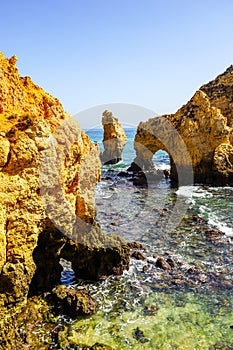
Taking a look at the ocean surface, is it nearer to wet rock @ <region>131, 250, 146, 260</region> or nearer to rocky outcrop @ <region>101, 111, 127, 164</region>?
wet rock @ <region>131, 250, 146, 260</region>

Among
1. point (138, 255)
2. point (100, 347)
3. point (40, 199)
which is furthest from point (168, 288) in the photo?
point (40, 199)

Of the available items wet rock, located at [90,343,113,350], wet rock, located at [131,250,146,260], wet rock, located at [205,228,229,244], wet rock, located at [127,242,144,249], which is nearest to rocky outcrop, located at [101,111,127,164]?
wet rock, located at [205,228,229,244]

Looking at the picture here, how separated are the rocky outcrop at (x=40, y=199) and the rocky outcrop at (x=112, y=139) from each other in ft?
151

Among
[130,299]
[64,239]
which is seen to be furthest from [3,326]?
[130,299]

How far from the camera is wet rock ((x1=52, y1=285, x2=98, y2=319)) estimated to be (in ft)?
36.8

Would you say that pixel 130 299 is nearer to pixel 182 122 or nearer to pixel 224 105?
pixel 182 122

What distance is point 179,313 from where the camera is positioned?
1162cm

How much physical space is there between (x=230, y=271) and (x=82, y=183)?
28.7ft

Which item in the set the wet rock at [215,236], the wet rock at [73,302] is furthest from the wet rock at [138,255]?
the wet rock at [215,236]

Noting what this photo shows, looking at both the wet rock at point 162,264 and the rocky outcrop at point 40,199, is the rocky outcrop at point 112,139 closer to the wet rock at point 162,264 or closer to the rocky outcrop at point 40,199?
the wet rock at point 162,264

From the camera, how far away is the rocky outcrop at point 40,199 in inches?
345

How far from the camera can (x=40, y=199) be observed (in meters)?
9.65

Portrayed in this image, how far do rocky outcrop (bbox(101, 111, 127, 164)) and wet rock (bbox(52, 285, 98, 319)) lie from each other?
1952 inches

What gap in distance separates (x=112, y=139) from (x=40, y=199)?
51.4 meters
